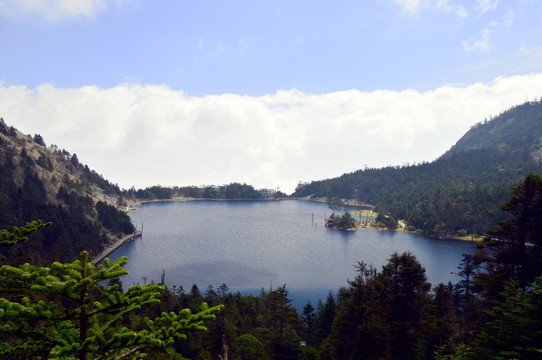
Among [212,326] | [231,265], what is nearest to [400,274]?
[212,326]

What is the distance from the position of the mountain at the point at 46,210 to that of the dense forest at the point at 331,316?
60.7 meters

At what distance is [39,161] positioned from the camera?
6373 inches

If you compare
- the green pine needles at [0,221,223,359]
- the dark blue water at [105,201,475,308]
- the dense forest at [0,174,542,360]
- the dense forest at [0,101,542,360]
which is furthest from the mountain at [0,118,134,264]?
the green pine needles at [0,221,223,359]

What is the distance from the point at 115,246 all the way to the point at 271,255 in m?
54.0

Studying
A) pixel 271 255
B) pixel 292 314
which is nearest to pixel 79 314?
pixel 292 314

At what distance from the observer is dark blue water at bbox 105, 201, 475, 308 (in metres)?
83.0

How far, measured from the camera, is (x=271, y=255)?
111 meters

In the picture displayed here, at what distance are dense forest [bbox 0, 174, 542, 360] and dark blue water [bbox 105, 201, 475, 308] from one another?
37.1 metres

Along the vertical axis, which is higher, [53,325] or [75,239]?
[53,325]

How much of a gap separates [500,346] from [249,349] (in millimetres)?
23082

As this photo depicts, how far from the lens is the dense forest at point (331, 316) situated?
5762 millimetres

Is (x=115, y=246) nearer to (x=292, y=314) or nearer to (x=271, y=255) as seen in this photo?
(x=271, y=255)

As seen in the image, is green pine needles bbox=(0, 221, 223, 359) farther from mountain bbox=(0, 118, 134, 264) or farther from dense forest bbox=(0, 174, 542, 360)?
mountain bbox=(0, 118, 134, 264)

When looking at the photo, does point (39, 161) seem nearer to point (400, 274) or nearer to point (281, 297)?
point (281, 297)
